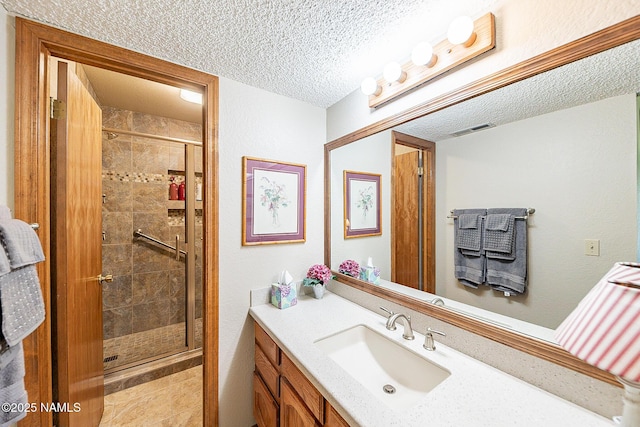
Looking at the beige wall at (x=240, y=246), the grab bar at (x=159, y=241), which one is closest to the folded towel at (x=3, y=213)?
the beige wall at (x=240, y=246)

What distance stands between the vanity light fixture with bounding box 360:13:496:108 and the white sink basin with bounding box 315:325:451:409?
118 centimetres

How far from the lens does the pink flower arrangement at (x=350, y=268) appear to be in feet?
5.18

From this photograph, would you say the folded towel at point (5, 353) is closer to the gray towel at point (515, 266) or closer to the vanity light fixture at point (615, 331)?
the vanity light fixture at point (615, 331)

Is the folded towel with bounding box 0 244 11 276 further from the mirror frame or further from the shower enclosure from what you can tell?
the shower enclosure

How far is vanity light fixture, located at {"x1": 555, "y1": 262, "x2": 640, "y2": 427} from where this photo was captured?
0.42 metres

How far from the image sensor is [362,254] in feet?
5.21

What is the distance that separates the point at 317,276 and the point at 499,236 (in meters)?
1.05

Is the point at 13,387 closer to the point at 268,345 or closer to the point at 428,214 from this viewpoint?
the point at 268,345

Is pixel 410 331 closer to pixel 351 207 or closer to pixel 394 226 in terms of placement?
pixel 394 226

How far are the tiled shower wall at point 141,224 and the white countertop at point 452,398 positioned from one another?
2.00 meters

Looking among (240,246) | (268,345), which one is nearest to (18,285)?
(240,246)

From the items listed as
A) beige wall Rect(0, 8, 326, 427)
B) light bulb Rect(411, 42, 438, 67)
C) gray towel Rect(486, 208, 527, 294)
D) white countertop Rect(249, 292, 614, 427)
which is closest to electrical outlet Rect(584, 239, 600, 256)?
gray towel Rect(486, 208, 527, 294)

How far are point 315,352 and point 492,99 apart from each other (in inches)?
47.1

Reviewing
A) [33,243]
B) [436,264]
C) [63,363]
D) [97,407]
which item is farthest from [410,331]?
[97,407]
